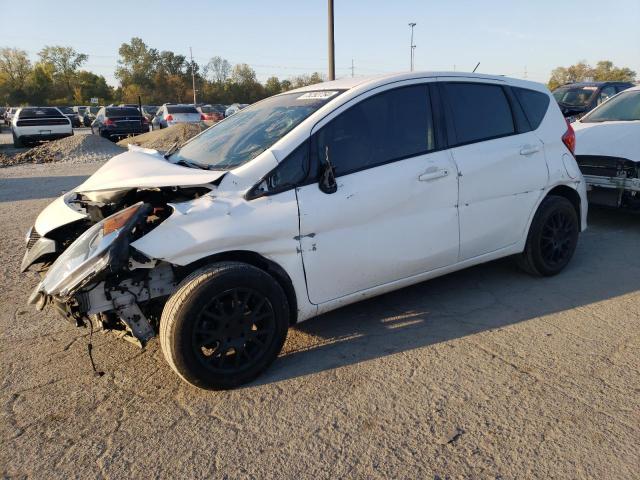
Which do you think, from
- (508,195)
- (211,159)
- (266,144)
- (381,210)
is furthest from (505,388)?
(211,159)

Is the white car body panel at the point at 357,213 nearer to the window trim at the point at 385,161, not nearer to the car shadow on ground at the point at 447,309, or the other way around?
the window trim at the point at 385,161

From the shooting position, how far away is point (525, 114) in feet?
15.0

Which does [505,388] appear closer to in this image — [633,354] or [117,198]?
[633,354]

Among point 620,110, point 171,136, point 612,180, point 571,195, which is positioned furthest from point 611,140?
point 171,136

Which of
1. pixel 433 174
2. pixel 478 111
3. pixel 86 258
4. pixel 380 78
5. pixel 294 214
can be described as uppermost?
pixel 380 78

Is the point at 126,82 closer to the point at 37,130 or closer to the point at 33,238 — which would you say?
the point at 37,130

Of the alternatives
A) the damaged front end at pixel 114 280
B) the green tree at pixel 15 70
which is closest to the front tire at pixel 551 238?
the damaged front end at pixel 114 280

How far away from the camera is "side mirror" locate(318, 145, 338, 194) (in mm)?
3322

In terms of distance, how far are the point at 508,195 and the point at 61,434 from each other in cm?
362

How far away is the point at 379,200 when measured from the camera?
3.53 m

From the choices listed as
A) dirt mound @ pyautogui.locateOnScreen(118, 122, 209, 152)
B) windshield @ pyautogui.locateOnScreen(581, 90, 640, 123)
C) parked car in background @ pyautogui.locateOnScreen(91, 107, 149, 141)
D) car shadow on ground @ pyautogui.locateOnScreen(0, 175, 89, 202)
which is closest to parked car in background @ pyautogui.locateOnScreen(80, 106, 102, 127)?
parked car in background @ pyautogui.locateOnScreen(91, 107, 149, 141)

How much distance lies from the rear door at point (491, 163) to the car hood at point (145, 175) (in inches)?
77.1

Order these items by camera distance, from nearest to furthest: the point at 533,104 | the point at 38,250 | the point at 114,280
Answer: the point at 114,280 → the point at 38,250 → the point at 533,104

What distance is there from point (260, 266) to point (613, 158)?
16.3 feet
